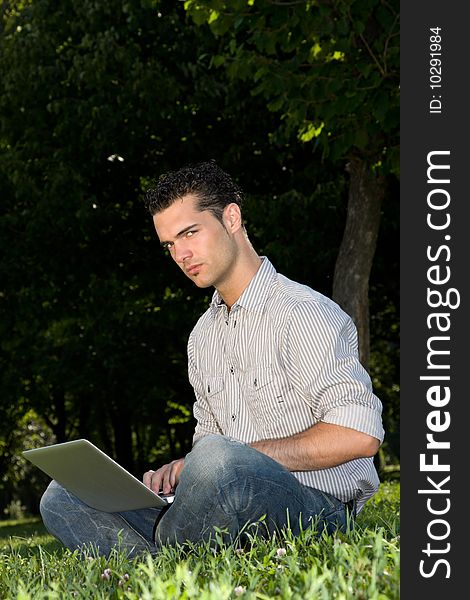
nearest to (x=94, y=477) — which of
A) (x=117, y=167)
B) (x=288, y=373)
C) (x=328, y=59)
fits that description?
(x=288, y=373)

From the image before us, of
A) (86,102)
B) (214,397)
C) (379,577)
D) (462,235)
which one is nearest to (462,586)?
(379,577)

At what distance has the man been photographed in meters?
4.02

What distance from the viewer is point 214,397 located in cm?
474

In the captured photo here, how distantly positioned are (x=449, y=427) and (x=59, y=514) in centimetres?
240

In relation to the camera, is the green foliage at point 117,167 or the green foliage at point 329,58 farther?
the green foliage at point 117,167

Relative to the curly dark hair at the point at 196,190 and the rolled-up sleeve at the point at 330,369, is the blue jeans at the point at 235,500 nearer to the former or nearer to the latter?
the rolled-up sleeve at the point at 330,369

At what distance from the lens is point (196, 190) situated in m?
4.61

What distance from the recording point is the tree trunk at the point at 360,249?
1125 centimetres

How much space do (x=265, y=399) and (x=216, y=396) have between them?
367 mm

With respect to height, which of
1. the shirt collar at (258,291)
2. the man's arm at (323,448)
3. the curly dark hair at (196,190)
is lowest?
the man's arm at (323,448)

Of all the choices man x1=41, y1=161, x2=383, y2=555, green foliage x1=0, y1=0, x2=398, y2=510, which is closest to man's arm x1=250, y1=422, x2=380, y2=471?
man x1=41, y1=161, x2=383, y2=555

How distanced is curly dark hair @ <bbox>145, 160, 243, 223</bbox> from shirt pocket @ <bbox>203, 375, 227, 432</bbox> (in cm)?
73

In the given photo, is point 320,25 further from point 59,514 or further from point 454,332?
point 454,332

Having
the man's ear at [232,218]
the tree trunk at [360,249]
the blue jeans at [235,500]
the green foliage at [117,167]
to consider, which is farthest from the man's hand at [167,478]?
the green foliage at [117,167]
